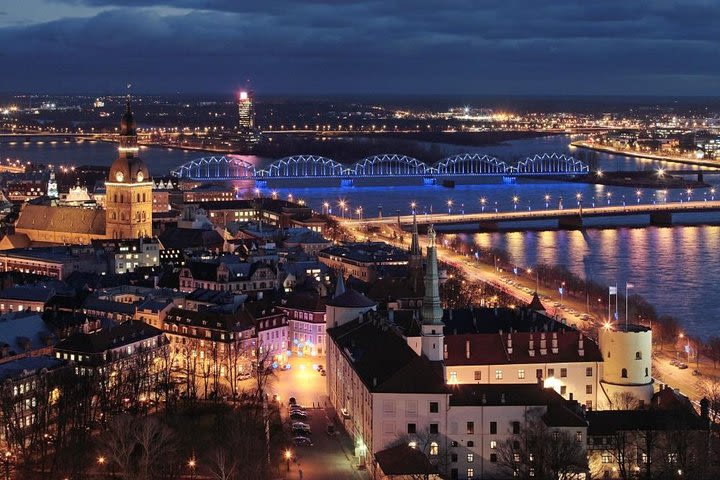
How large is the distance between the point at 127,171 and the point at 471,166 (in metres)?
38.9

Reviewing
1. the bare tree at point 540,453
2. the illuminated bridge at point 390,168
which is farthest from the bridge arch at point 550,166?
the bare tree at point 540,453

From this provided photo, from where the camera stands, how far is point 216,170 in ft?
224

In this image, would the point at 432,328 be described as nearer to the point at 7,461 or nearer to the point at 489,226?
the point at 7,461

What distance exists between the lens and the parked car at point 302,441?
47.9ft

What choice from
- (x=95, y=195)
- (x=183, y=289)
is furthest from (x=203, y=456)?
(x=95, y=195)

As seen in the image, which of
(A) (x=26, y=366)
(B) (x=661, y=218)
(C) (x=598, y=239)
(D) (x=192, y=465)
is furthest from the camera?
(B) (x=661, y=218)

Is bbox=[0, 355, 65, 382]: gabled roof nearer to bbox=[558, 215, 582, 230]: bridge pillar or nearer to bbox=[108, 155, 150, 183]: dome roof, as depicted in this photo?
bbox=[108, 155, 150, 183]: dome roof

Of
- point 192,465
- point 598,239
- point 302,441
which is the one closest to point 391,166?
point 598,239

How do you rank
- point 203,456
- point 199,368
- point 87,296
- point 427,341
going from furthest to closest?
point 87,296, point 199,368, point 427,341, point 203,456

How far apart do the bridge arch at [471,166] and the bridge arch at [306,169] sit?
16.1 ft

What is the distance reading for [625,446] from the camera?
13.8 meters

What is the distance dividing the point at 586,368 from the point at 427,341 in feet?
6.80

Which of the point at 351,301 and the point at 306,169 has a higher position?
the point at 351,301

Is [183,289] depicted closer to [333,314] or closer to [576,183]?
[333,314]
